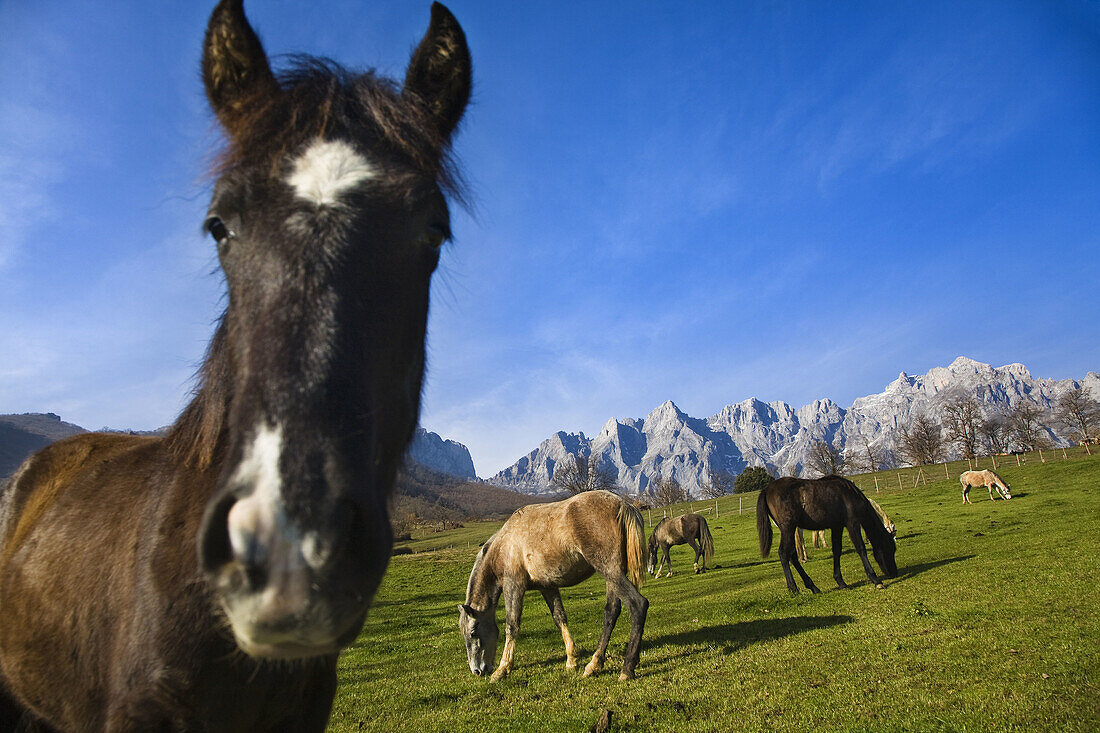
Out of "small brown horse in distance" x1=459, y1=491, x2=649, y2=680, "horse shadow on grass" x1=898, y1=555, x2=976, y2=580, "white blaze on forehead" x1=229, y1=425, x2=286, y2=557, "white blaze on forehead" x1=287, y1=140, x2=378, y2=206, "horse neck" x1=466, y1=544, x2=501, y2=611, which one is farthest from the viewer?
"horse shadow on grass" x1=898, y1=555, x2=976, y2=580

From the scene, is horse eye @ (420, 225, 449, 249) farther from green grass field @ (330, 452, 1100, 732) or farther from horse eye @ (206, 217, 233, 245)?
green grass field @ (330, 452, 1100, 732)

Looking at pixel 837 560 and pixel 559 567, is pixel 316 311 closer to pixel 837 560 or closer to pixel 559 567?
pixel 559 567

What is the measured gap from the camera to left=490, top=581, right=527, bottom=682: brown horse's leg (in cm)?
834

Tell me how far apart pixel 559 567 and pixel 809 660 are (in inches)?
155

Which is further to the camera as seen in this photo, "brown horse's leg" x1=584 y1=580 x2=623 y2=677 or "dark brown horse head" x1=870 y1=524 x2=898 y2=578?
"dark brown horse head" x1=870 y1=524 x2=898 y2=578

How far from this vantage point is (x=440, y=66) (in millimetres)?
2525

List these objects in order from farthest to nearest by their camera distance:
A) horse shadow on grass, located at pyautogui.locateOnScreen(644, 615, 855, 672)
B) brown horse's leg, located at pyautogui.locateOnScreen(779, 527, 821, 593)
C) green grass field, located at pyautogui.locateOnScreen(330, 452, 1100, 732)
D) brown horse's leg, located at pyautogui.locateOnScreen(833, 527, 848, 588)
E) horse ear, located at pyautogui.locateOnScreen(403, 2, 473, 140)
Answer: brown horse's leg, located at pyautogui.locateOnScreen(779, 527, 821, 593) → brown horse's leg, located at pyautogui.locateOnScreen(833, 527, 848, 588) → horse shadow on grass, located at pyautogui.locateOnScreen(644, 615, 855, 672) → green grass field, located at pyautogui.locateOnScreen(330, 452, 1100, 732) → horse ear, located at pyautogui.locateOnScreen(403, 2, 473, 140)

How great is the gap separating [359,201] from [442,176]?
2.37ft

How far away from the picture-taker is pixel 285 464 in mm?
1222

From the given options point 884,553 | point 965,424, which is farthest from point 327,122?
point 965,424

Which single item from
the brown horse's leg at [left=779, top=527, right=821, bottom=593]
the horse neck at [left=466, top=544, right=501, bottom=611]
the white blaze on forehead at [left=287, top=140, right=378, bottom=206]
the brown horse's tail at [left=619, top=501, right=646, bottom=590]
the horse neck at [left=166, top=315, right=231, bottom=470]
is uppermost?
the white blaze on forehead at [left=287, top=140, right=378, bottom=206]

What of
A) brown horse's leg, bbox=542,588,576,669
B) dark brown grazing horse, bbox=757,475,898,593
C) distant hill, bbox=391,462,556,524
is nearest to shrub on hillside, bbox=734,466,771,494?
distant hill, bbox=391,462,556,524

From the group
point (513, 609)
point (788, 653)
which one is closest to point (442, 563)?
point (513, 609)

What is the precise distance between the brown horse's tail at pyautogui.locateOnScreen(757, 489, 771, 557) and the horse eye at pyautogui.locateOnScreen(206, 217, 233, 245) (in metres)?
15.6
